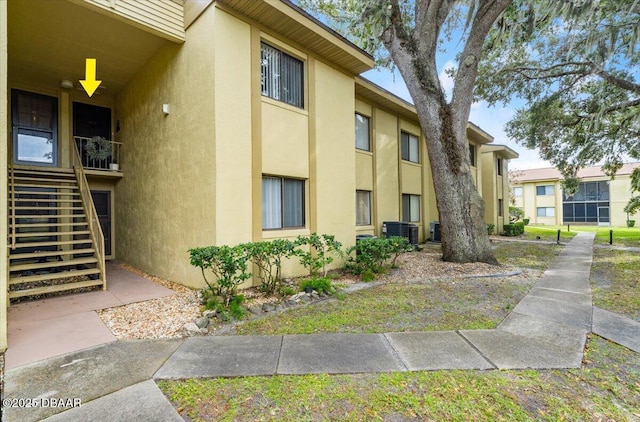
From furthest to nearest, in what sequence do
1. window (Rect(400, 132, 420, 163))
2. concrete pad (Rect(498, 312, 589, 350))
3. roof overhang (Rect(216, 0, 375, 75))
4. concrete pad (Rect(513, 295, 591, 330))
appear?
window (Rect(400, 132, 420, 163)), roof overhang (Rect(216, 0, 375, 75)), concrete pad (Rect(513, 295, 591, 330)), concrete pad (Rect(498, 312, 589, 350))

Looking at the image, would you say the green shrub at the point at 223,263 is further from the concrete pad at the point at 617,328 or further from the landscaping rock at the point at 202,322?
the concrete pad at the point at 617,328

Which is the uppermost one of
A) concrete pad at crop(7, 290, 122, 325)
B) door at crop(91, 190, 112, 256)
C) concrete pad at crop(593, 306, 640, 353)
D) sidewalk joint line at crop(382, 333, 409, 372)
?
door at crop(91, 190, 112, 256)

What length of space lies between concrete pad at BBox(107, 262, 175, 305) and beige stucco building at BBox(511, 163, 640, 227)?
4013 centimetres

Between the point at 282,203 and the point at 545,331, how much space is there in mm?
5460

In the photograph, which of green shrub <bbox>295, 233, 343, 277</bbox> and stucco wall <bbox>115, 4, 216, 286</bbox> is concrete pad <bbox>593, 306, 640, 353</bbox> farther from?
stucco wall <bbox>115, 4, 216, 286</bbox>

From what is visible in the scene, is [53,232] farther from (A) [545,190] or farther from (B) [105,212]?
(A) [545,190]

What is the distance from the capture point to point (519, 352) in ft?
11.5

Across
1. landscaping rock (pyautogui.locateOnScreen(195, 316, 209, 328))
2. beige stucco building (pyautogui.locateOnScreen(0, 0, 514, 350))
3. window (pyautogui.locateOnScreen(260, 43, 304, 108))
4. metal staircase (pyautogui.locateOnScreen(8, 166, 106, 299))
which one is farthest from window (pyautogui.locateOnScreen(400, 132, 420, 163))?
metal staircase (pyautogui.locateOnScreen(8, 166, 106, 299))

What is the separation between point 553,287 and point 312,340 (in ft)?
19.7

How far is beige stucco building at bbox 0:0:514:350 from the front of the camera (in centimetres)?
594

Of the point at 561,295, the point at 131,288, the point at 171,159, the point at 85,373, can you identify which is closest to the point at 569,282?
the point at 561,295

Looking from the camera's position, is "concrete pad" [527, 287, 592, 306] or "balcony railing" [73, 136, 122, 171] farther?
"balcony railing" [73, 136, 122, 171]

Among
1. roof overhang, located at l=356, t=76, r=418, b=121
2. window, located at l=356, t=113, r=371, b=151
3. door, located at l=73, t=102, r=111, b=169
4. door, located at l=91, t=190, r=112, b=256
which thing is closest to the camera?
door, located at l=73, t=102, r=111, b=169

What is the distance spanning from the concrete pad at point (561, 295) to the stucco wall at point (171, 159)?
22.1ft
